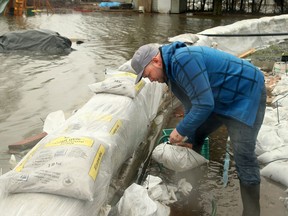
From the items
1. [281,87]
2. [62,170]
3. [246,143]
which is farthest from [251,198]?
[281,87]

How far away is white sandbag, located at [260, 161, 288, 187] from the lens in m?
3.49

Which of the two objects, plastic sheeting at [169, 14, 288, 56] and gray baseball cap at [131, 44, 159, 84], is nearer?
gray baseball cap at [131, 44, 159, 84]

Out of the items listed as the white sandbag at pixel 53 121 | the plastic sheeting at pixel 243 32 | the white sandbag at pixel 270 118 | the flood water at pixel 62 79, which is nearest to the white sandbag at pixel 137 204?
the flood water at pixel 62 79

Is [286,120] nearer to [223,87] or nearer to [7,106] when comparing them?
[223,87]

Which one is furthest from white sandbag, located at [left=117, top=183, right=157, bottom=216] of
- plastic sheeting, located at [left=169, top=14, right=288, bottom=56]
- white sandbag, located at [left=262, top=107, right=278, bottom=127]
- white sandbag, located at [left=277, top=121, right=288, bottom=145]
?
plastic sheeting, located at [left=169, top=14, right=288, bottom=56]

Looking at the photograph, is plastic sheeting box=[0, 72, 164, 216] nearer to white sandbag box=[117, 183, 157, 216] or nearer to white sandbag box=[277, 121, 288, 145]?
white sandbag box=[117, 183, 157, 216]

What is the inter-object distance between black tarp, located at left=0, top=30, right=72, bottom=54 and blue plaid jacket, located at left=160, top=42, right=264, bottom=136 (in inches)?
366

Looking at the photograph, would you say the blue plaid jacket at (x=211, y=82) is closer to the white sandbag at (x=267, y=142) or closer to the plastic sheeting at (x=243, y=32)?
the white sandbag at (x=267, y=142)

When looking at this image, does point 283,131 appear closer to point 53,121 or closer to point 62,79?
point 53,121

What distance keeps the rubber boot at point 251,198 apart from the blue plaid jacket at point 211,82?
0.56 metres

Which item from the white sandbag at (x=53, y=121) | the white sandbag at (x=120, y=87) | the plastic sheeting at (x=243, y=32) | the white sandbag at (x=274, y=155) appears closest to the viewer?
the white sandbag at (x=274, y=155)

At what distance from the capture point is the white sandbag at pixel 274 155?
148 inches

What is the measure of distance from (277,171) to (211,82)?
1.53 meters

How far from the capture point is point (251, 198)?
2809mm
